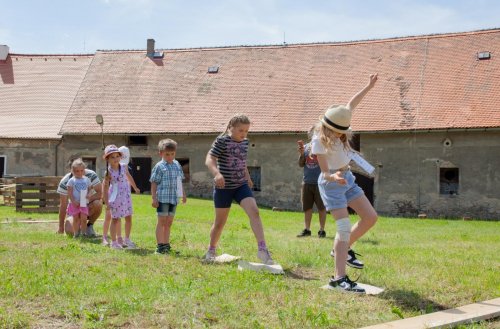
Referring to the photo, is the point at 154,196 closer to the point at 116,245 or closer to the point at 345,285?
the point at 116,245

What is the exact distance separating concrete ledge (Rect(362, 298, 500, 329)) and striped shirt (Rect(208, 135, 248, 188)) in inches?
120

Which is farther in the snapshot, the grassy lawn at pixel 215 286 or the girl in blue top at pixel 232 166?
the girl in blue top at pixel 232 166

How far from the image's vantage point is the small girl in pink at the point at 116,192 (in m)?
8.65

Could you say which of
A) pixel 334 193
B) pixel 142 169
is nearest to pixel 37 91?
pixel 142 169

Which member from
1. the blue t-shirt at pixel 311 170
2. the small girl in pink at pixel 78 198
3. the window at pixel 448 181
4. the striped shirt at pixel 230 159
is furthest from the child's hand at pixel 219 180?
the window at pixel 448 181

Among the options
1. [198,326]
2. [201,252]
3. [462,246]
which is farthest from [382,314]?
[462,246]

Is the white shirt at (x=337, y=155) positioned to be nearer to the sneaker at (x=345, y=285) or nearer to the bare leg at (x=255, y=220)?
the sneaker at (x=345, y=285)

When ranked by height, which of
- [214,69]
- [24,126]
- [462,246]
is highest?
[214,69]

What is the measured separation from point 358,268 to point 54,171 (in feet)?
86.1

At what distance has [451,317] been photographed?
185 inches

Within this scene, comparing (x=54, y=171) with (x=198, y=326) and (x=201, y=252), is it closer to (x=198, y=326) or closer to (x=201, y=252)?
(x=201, y=252)

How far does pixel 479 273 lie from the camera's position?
22.0 ft

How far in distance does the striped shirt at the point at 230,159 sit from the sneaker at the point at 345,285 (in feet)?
6.55

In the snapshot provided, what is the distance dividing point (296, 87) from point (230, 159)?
20821 mm
